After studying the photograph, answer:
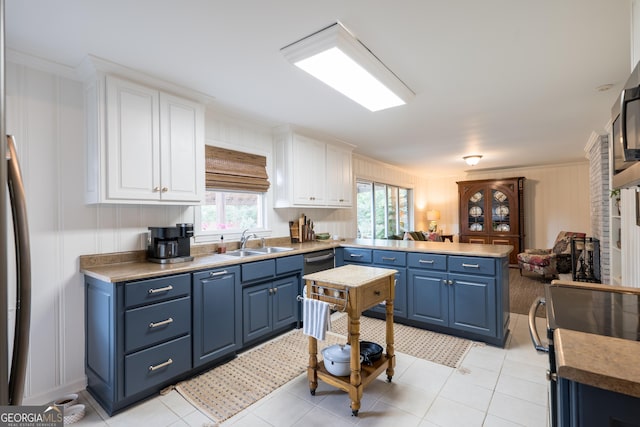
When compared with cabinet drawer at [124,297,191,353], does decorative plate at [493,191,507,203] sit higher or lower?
higher

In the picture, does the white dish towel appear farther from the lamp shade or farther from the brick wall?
the lamp shade

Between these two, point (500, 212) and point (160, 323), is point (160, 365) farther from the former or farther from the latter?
point (500, 212)

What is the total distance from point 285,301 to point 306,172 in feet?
5.37

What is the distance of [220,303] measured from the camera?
2486mm

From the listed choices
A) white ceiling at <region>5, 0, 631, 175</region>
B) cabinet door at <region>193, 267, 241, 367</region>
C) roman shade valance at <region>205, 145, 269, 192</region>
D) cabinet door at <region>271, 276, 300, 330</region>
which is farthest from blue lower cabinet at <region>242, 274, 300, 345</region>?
white ceiling at <region>5, 0, 631, 175</region>

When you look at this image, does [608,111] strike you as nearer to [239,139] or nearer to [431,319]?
[431,319]

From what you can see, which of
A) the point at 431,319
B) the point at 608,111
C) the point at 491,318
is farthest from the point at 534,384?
the point at 608,111

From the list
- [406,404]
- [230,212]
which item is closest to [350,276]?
[406,404]

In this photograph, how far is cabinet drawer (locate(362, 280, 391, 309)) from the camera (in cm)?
196

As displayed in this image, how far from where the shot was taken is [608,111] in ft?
10.5

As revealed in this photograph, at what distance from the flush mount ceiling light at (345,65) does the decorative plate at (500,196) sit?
5.38 meters

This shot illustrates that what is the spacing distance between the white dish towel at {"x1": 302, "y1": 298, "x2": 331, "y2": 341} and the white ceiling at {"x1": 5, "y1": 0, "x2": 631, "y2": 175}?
1.68 metres

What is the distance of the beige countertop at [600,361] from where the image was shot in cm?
69

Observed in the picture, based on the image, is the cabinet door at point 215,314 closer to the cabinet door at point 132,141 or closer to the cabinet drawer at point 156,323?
the cabinet drawer at point 156,323
